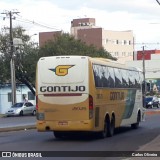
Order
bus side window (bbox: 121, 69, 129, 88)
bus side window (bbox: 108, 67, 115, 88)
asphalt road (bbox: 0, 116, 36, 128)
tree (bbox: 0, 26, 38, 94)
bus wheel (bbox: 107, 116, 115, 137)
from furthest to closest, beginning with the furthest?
1. tree (bbox: 0, 26, 38, 94)
2. asphalt road (bbox: 0, 116, 36, 128)
3. bus side window (bbox: 121, 69, 129, 88)
4. bus side window (bbox: 108, 67, 115, 88)
5. bus wheel (bbox: 107, 116, 115, 137)

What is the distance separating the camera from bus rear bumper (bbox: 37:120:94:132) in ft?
70.7

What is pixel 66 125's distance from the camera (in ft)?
71.3

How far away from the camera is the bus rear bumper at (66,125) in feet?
70.7

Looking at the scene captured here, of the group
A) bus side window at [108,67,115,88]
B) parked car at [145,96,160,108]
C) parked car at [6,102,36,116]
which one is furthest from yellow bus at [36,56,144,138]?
parked car at [145,96,160,108]

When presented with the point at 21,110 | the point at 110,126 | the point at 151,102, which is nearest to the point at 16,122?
the point at 110,126

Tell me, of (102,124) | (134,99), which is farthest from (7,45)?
(102,124)

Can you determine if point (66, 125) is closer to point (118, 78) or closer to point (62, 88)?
point (62, 88)

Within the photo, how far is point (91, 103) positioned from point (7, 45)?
50658 millimetres

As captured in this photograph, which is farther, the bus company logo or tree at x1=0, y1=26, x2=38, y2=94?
tree at x1=0, y1=26, x2=38, y2=94

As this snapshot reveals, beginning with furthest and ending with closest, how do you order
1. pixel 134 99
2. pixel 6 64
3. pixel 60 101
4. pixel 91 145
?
pixel 6 64 → pixel 134 99 → pixel 60 101 → pixel 91 145

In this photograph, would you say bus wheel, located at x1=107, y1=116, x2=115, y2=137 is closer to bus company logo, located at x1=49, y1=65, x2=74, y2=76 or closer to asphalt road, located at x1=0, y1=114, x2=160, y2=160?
asphalt road, located at x1=0, y1=114, x2=160, y2=160

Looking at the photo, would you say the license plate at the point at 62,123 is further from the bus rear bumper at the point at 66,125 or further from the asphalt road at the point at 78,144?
the asphalt road at the point at 78,144

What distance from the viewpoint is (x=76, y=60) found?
2195 centimetres

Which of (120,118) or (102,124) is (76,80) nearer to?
(102,124)
